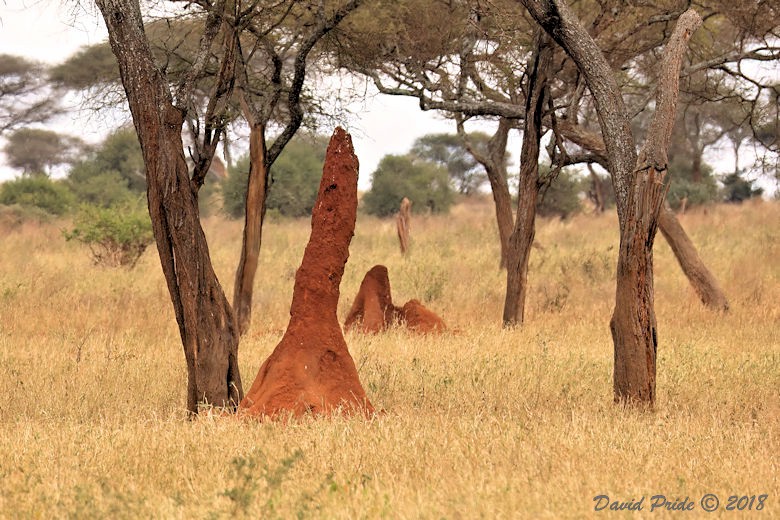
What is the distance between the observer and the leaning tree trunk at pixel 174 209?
21.3 ft

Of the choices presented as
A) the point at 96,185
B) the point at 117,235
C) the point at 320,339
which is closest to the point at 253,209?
the point at 320,339

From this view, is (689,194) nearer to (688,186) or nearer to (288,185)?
(688,186)

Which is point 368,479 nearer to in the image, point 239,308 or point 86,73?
point 239,308

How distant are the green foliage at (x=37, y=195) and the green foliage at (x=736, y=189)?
90.8 ft

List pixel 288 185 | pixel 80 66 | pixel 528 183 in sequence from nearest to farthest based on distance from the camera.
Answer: pixel 528 183 < pixel 80 66 < pixel 288 185

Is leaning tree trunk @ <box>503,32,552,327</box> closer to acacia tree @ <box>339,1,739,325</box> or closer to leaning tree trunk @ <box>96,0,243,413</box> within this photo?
acacia tree @ <box>339,1,739,325</box>

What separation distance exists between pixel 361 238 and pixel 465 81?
37.4 feet

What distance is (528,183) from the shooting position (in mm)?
11266

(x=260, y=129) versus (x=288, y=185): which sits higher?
(x=288, y=185)

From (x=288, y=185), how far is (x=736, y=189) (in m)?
20.4

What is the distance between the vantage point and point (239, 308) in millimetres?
11133

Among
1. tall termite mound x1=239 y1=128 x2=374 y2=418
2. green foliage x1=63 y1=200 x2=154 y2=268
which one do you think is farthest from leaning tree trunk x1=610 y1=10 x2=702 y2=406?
green foliage x1=63 y1=200 x2=154 y2=268

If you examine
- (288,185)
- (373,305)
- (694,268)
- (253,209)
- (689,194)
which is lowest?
(373,305)

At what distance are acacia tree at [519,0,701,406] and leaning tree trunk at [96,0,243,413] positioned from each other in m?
2.72
